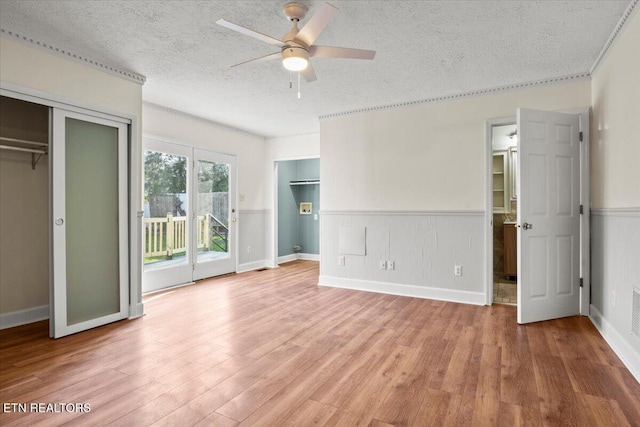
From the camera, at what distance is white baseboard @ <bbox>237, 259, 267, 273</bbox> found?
20.3 ft

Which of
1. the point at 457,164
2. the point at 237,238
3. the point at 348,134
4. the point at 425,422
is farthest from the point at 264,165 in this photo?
the point at 425,422

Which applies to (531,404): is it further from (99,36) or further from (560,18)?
(99,36)

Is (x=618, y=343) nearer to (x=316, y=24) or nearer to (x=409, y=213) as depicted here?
(x=409, y=213)

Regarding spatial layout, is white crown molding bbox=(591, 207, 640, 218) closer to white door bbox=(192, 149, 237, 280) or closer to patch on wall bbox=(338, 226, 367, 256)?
patch on wall bbox=(338, 226, 367, 256)

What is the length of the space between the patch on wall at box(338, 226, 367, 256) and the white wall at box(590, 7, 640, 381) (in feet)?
8.42

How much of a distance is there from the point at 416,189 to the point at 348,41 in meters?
2.24

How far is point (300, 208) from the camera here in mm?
7867

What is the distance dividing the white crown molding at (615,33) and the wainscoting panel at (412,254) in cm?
179

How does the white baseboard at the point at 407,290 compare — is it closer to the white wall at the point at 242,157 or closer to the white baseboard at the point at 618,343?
the white baseboard at the point at 618,343

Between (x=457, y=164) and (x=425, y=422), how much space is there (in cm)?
317

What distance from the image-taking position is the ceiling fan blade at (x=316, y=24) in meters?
1.95

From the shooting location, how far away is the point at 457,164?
425cm

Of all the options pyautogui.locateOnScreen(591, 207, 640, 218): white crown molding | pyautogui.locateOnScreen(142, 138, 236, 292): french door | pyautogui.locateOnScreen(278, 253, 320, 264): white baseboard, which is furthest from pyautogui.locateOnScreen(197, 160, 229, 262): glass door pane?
pyautogui.locateOnScreen(591, 207, 640, 218): white crown molding

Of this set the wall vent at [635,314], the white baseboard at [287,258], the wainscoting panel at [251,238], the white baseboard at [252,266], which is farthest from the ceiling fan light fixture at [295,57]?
the white baseboard at [287,258]
